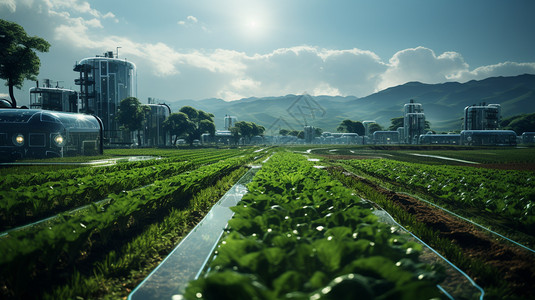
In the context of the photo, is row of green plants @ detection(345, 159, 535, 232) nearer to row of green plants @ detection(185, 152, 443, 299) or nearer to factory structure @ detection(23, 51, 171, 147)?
row of green plants @ detection(185, 152, 443, 299)

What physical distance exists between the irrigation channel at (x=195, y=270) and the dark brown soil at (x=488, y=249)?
56 cm

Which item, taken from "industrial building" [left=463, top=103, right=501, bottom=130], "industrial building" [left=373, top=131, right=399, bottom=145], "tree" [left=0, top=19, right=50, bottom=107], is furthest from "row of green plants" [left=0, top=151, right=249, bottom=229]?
"industrial building" [left=373, top=131, right=399, bottom=145]

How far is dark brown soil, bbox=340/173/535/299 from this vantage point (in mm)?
4633

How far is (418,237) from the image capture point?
6.66m

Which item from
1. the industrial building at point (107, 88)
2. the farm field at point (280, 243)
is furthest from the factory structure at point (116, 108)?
the farm field at point (280, 243)

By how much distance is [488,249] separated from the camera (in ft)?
19.4

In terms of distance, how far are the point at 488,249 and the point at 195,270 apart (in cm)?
591

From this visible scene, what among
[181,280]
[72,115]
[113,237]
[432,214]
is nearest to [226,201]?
[113,237]

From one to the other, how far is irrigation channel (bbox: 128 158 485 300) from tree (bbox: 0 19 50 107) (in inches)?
1710

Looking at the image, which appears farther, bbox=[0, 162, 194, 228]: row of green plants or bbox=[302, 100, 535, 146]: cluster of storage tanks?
bbox=[302, 100, 535, 146]: cluster of storage tanks

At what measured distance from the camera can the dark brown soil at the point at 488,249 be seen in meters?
4.63

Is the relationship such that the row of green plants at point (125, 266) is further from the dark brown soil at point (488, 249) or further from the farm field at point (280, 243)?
the dark brown soil at point (488, 249)

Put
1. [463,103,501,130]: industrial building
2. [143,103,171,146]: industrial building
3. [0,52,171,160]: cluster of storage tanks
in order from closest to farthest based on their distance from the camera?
[0,52,171,160]: cluster of storage tanks, [143,103,171,146]: industrial building, [463,103,501,130]: industrial building

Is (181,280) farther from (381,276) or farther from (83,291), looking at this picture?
(381,276)
